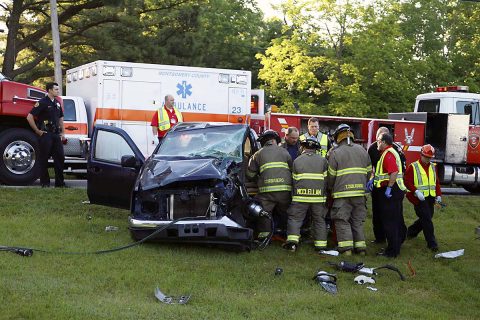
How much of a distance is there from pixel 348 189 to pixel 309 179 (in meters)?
0.53

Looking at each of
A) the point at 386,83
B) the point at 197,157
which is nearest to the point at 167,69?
the point at 197,157

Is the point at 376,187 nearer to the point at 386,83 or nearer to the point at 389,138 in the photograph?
the point at 389,138

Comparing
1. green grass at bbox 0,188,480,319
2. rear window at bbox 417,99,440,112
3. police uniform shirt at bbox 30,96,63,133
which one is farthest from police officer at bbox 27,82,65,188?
rear window at bbox 417,99,440,112

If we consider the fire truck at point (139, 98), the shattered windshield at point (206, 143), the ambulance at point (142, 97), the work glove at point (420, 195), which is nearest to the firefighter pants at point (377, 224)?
the work glove at point (420, 195)

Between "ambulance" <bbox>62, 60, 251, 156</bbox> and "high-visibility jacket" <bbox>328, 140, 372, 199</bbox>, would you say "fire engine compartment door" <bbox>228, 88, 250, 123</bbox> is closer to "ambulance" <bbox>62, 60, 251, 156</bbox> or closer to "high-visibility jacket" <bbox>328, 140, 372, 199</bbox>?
"ambulance" <bbox>62, 60, 251, 156</bbox>

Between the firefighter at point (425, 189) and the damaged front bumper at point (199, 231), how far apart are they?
110 inches

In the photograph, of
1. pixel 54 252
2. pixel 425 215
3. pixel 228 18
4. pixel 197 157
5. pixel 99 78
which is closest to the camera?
pixel 54 252

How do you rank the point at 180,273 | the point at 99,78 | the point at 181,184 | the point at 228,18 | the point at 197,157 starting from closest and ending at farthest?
the point at 180,273, the point at 181,184, the point at 197,157, the point at 99,78, the point at 228,18

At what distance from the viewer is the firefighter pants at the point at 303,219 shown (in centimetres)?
970

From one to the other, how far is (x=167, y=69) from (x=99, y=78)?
62.6 inches

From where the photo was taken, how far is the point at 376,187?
33.0 ft

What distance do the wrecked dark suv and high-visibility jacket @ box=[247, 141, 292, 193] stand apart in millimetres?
203

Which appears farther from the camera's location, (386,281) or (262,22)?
(262,22)

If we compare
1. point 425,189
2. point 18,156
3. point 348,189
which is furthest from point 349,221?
point 18,156
